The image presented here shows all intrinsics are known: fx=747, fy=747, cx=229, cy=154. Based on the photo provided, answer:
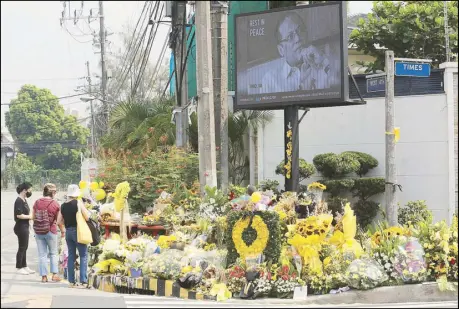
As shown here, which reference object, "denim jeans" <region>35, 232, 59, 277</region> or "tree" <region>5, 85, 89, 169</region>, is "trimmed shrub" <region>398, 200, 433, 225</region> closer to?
"denim jeans" <region>35, 232, 59, 277</region>

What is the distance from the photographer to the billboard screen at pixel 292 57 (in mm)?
16641

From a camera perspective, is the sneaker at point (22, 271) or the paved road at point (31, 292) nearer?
the paved road at point (31, 292)

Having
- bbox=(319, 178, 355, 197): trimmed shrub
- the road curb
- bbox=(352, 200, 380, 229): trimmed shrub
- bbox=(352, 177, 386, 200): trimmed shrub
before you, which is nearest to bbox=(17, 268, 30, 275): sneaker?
the road curb

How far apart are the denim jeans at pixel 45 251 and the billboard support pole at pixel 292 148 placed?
258 inches

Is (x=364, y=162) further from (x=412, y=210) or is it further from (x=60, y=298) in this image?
(x=60, y=298)

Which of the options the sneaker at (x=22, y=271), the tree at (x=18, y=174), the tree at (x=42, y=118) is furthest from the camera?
the tree at (x=42, y=118)

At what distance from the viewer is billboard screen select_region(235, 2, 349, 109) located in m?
16.6

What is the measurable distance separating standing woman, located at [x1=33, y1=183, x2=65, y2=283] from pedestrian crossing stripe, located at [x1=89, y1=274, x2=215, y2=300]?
92cm

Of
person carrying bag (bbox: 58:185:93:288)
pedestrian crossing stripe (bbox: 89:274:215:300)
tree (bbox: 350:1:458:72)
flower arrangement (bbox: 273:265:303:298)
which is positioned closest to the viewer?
flower arrangement (bbox: 273:265:303:298)

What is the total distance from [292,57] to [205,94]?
268 cm

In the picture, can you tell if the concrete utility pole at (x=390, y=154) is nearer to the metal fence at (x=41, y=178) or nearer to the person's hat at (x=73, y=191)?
the person's hat at (x=73, y=191)

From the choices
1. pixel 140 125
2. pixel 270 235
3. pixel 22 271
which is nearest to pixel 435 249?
pixel 270 235

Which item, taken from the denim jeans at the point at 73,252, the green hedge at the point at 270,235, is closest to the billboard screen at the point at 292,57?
the green hedge at the point at 270,235

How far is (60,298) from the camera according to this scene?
10328 mm
